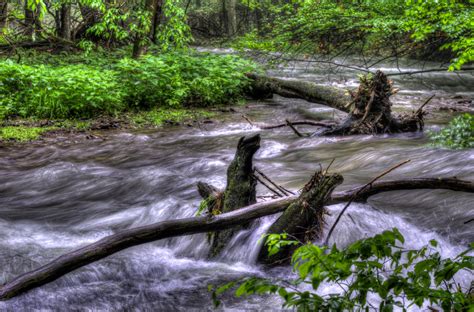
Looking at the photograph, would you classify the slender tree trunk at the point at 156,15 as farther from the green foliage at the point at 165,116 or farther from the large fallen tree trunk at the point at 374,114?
the large fallen tree trunk at the point at 374,114

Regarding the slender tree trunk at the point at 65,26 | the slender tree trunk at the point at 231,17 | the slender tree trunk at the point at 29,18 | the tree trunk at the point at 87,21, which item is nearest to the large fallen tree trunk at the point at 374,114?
the slender tree trunk at the point at 29,18

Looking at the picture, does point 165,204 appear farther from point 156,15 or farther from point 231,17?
point 231,17

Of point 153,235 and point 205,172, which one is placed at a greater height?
point 153,235

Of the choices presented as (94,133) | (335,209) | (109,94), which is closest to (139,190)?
(335,209)

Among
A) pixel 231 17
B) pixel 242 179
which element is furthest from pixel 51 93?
pixel 231 17

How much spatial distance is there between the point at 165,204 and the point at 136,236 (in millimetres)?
2377

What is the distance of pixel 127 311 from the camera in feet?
11.2

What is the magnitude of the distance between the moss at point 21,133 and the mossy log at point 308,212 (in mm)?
6655

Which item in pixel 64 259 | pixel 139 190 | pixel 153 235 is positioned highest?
pixel 153 235

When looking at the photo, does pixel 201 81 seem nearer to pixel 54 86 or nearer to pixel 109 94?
pixel 109 94

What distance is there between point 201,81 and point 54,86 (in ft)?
11.1

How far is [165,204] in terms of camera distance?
18.0ft

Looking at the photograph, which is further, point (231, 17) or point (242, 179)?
point (231, 17)

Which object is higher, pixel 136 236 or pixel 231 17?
pixel 231 17
